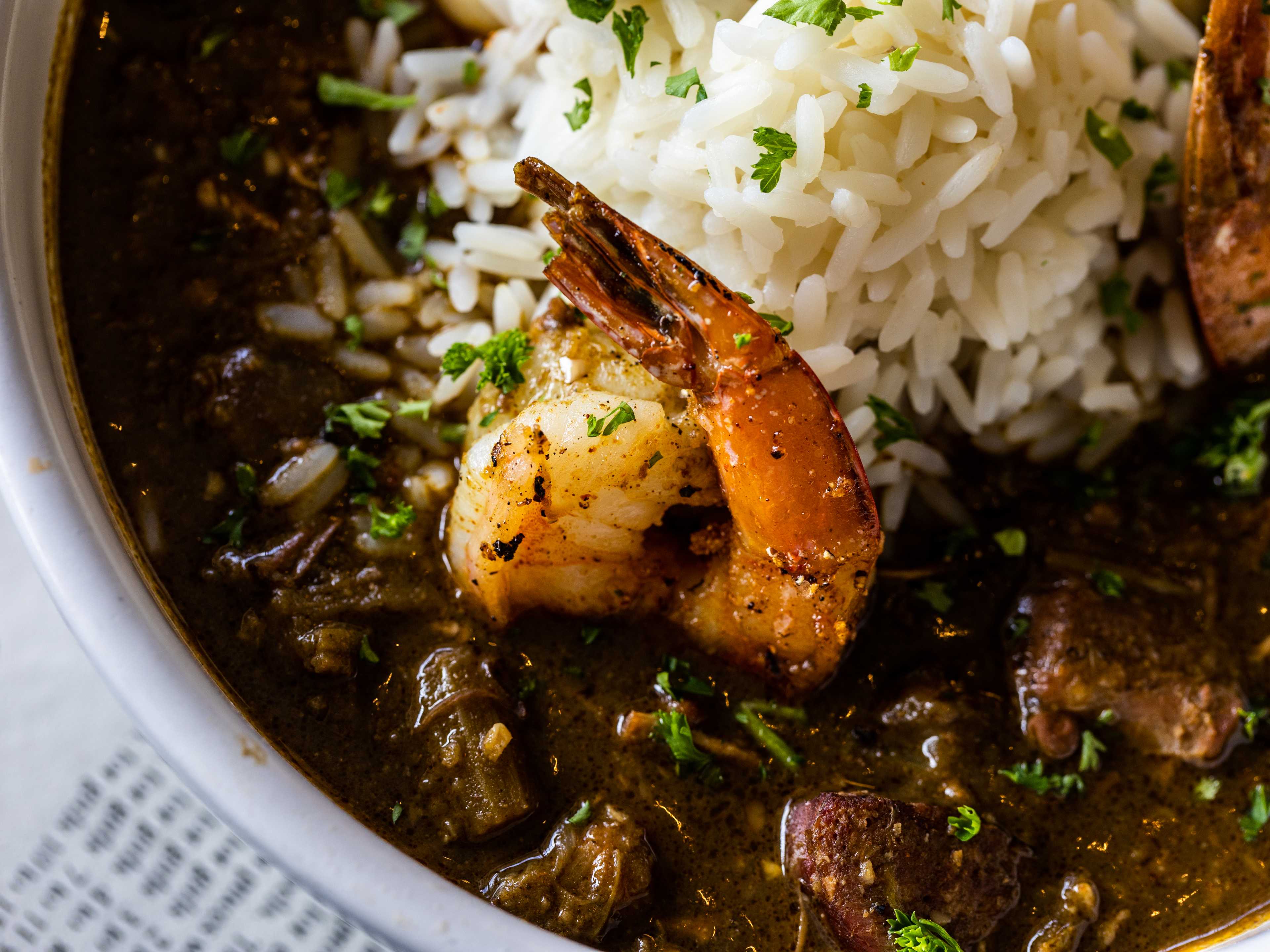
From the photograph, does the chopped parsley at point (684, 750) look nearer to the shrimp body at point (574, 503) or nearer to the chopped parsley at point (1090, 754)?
the shrimp body at point (574, 503)

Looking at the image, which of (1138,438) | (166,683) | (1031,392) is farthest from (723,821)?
(1138,438)

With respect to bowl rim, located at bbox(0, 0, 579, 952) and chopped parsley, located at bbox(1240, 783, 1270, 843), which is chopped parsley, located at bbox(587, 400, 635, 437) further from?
chopped parsley, located at bbox(1240, 783, 1270, 843)

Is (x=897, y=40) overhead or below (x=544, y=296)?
overhead

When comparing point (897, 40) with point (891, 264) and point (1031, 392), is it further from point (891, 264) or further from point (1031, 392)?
point (1031, 392)

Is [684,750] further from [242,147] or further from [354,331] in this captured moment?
[242,147]

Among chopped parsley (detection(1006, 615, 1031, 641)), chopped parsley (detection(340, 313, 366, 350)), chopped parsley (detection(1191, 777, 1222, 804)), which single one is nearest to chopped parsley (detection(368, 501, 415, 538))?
chopped parsley (detection(340, 313, 366, 350))

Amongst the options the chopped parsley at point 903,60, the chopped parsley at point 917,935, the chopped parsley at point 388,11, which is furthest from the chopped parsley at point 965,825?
the chopped parsley at point 388,11
